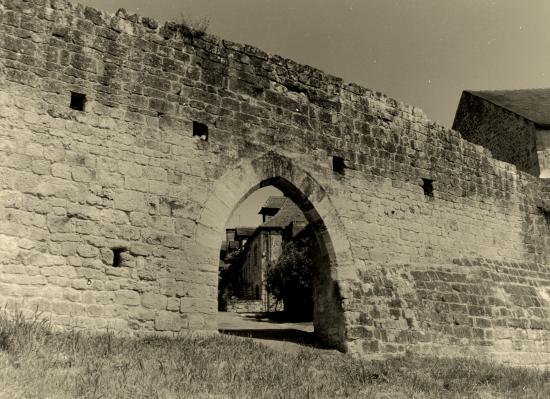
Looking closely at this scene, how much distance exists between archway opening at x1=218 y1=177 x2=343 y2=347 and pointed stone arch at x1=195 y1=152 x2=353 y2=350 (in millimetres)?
16

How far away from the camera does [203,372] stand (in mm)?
5078

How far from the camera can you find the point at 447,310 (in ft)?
30.1

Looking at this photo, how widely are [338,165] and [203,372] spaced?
15.3ft

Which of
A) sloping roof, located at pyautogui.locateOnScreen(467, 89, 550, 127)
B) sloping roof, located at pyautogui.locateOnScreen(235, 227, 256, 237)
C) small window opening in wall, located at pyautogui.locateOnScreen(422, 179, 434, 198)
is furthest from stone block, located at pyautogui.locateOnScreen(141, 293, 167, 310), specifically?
sloping roof, located at pyautogui.locateOnScreen(235, 227, 256, 237)

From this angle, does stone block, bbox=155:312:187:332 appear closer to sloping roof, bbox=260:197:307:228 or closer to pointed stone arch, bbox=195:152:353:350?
pointed stone arch, bbox=195:152:353:350

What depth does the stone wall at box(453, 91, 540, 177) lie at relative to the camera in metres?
17.2

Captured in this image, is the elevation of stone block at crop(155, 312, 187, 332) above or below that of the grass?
above

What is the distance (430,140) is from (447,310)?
3.21m

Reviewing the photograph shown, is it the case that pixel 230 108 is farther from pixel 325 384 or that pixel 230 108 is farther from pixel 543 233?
pixel 543 233

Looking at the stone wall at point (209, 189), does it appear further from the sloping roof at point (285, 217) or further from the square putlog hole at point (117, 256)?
the sloping roof at point (285, 217)

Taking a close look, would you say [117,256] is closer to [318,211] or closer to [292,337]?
[318,211]

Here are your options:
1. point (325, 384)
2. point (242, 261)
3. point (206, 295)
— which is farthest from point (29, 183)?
point (242, 261)

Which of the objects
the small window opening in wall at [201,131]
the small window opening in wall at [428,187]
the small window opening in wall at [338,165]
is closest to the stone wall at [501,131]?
the small window opening in wall at [428,187]

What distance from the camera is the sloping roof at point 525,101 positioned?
1772 cm
